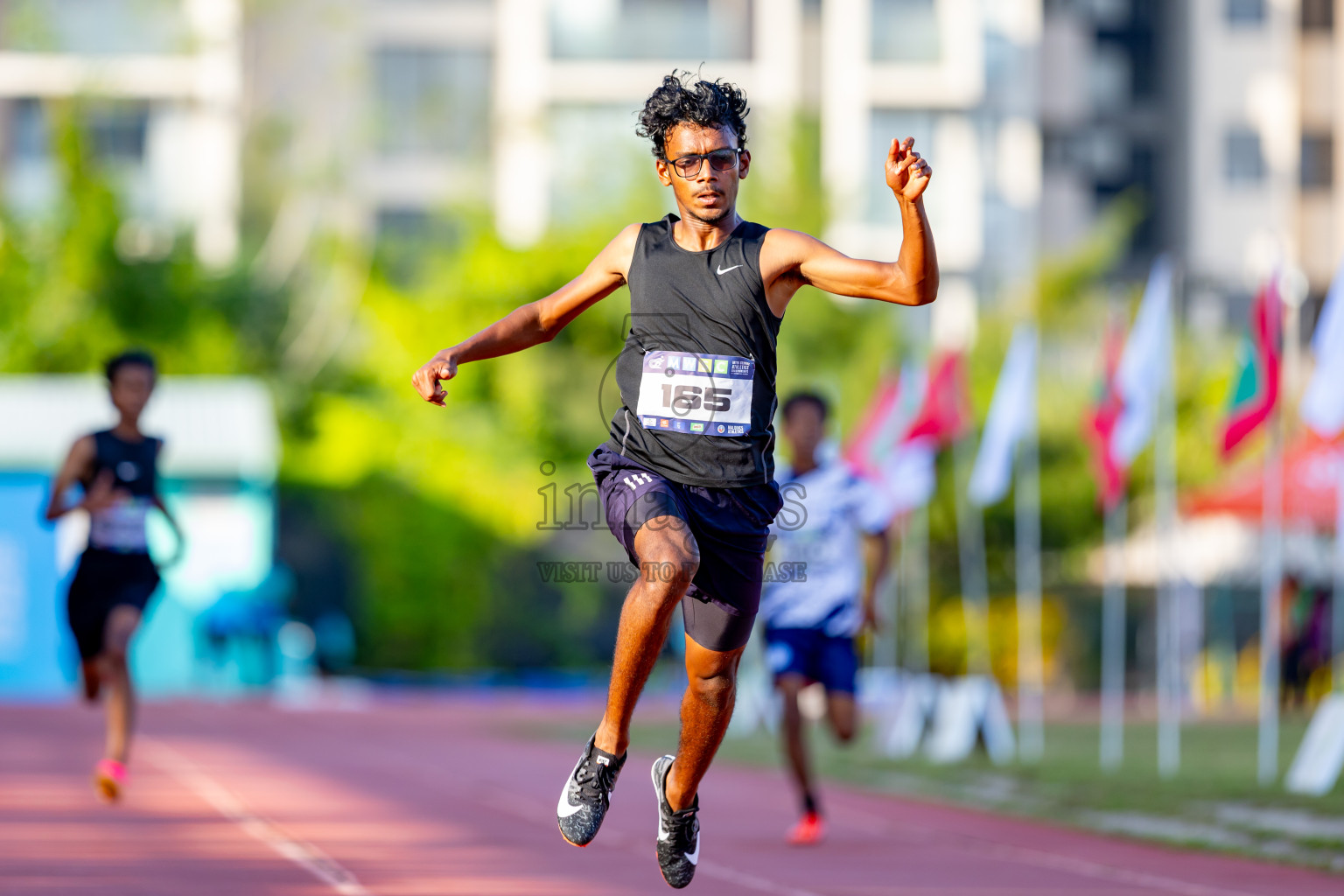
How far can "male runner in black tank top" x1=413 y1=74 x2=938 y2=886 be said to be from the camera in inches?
238

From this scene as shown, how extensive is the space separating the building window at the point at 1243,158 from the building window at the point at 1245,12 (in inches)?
106

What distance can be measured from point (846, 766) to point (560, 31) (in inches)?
1285

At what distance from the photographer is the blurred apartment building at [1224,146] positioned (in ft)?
161

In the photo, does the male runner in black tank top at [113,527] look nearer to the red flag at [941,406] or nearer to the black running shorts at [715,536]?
the black running shorts at [715,536]

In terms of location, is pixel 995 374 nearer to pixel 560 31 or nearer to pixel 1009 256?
pixel 1009 256

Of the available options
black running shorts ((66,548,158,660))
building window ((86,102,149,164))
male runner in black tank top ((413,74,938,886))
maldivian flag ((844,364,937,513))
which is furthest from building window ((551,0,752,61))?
male runner in black tank top ((413,74,938,886))

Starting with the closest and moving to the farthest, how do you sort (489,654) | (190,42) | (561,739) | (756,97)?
(561,739), (489,654), (190,42), (756,97)

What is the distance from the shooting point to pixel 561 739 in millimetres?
18734

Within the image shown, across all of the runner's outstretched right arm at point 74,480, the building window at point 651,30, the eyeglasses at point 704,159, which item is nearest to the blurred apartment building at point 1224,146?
the building window at point 651,30

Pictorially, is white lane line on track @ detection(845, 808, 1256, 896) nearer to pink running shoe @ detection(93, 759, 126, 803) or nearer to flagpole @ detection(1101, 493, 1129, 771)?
pink running shoe @ detection(93, 759, 126, 803)

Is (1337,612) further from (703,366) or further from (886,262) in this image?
(886,262)

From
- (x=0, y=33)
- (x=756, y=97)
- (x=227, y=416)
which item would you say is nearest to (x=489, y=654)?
(x=227, y=416)

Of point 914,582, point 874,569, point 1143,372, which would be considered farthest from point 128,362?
point 914,582

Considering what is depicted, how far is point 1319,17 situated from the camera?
49781mm
